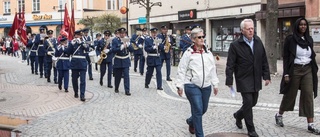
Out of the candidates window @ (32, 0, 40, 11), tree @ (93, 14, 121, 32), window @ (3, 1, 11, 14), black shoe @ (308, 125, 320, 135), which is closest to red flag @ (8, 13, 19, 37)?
black shoe @ (308, 125, 320, 135)

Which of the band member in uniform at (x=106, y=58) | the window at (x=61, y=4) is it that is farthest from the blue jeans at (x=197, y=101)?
the window at (x=61, y=4)

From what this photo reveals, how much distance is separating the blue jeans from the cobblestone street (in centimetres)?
76

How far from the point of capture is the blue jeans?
263 inches

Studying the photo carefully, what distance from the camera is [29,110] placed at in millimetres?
10344

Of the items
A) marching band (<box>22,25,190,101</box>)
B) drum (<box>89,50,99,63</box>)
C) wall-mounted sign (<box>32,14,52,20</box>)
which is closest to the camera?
marching band (<box>22,25,190,101</box>)

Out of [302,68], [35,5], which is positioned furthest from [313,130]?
[35,5]

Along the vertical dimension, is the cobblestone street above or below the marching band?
below

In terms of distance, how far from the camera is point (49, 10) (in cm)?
5812

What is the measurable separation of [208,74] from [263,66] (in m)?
1.04

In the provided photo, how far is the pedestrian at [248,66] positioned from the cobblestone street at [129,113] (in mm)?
624

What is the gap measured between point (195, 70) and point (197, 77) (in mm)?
111

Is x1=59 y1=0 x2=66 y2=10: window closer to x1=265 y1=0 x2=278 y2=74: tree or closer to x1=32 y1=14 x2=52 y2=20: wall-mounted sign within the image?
x1=32 y1=14 x2=52 y2=20: wall-mounted sign

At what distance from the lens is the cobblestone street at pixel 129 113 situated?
7.77m

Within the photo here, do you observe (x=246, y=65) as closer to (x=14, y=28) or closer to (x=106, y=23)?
(x=14, y=28)
